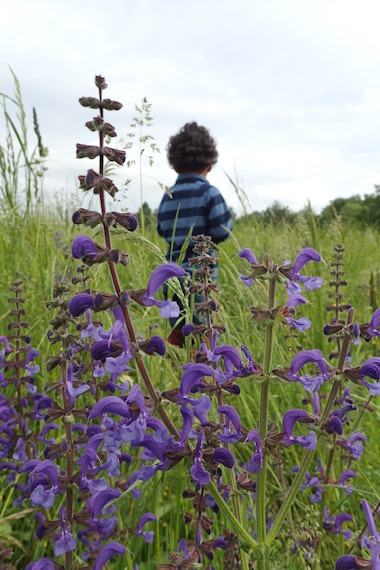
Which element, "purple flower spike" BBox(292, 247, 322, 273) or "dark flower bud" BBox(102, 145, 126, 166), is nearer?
"dark flower bud" BBox(102, 145, 126, 166)

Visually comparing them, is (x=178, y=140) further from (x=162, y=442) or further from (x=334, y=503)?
(x=162, y=442)

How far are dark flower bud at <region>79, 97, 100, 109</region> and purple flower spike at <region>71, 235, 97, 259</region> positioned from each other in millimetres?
352

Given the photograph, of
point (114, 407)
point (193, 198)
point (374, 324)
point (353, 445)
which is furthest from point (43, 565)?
point (193, 198)

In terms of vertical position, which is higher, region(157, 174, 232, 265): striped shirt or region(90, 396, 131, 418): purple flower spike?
region(157, 174, 232, 265): striped shirt

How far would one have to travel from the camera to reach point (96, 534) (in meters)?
1.68

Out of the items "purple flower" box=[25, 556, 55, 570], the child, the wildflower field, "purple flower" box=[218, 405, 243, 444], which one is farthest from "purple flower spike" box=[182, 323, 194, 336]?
the child

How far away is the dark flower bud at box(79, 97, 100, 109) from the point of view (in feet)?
3.98

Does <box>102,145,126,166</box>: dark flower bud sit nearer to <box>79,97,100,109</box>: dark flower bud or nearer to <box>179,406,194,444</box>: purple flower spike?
<box>79,97,100,109</box>: dark flower bud

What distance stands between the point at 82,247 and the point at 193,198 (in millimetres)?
4461

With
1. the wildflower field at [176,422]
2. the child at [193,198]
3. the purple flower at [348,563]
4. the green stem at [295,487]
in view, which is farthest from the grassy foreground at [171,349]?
the child at [193,198]

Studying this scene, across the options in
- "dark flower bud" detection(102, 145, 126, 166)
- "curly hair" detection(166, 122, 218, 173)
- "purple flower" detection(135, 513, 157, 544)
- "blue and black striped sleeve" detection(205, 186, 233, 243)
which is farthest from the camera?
"curly hair" detection(166, 122, 218, 173)

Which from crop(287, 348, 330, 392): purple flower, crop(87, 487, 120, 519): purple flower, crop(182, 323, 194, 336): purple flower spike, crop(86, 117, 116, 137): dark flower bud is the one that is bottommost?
crop(87, 487, 120, 519): purple flower

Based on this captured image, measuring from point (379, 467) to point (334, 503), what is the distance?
0.28m

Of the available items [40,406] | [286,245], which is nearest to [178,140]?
[286,245]
